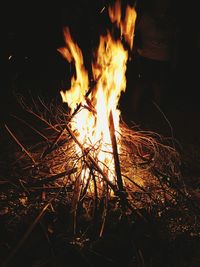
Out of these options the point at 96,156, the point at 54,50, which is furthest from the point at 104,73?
the point at 54,50

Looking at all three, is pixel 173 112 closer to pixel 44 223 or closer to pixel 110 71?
pixel 110 71

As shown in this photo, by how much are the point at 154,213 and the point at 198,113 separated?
3.38 meters

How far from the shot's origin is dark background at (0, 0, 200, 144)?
21.1ft

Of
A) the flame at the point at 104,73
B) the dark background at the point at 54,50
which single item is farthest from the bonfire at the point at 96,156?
the dark background at the point at 54,50

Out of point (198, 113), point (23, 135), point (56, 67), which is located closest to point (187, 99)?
point (198, 113)

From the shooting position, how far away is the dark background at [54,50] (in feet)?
21.1

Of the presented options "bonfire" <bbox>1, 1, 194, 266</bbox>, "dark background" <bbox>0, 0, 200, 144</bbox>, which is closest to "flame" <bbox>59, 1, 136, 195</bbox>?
"bonfire" <bbox>1, 1, 194, 266</bbox>

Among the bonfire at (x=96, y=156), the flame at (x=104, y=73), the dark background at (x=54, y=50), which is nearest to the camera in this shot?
the bonfire at (x=96, y=156)

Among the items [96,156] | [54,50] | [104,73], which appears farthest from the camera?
[54,50]

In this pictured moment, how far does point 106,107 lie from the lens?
136 inches

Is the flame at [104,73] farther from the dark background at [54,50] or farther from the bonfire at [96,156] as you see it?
the dark background at [54,50]

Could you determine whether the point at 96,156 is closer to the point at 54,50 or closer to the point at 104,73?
the point at 104,73

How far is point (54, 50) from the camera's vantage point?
24.7ft

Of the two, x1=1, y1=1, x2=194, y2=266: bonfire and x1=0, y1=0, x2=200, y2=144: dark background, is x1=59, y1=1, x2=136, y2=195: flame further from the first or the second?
Answer: x1=0, y1=0, x2=200, y2=144: dark background
